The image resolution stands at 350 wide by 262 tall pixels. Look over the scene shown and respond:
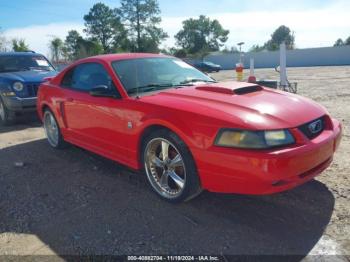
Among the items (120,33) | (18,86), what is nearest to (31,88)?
(18,86)

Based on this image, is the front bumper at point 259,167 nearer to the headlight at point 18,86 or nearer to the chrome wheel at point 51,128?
the chrome wheel at point 51,128

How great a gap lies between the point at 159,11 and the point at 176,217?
6300 cm

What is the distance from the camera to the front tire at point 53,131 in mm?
5346

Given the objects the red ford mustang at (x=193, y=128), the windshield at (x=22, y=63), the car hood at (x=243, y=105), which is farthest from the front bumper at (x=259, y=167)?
the windshield at (x=22, y=63)

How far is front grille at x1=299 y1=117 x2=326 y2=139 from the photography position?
300cm

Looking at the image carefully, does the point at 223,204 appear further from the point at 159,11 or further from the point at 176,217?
the point at 159,11

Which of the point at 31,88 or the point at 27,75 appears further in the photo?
the point at 27,75

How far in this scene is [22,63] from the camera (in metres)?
8.54

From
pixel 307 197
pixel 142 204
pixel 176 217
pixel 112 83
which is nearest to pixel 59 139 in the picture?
pixel 112 83

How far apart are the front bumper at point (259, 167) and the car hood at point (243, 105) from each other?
0.24 metres

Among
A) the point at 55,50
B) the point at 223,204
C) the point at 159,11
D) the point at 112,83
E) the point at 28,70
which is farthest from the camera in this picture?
the point at 159,11

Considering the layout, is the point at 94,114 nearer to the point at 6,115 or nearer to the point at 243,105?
the point at 243,105

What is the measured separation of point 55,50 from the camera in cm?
5362

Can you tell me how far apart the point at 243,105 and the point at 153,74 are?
1430mm
